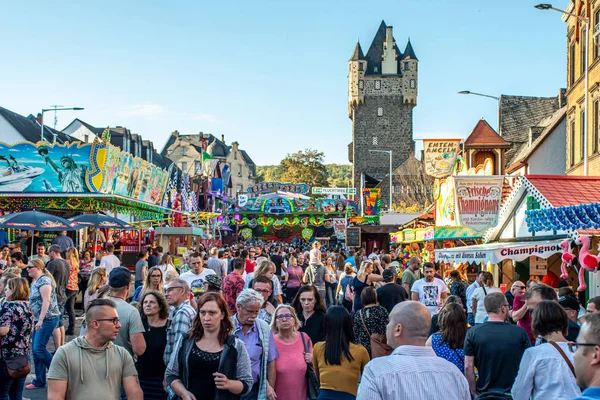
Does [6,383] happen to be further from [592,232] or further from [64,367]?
[592,232]

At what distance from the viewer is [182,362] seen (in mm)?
5375

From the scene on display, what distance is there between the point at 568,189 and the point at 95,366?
1248 centimetres

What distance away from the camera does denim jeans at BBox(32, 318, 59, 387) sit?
9500mm

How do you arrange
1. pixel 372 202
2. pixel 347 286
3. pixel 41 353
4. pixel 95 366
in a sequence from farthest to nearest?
pixel 372 202 → pixel 347 286 → pixel 41 353 → pixel 95 366

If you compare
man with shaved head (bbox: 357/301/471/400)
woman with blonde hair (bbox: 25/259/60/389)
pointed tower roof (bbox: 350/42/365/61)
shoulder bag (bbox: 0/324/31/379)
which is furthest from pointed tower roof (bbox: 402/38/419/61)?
man with shaved head (bbox: 357/301/471/400)

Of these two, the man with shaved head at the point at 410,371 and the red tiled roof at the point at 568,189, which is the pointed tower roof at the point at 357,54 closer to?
the red tiled roof at the point at 568,189

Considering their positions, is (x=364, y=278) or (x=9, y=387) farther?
(x=364, y=278)

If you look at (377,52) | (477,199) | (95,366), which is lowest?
(95,366)

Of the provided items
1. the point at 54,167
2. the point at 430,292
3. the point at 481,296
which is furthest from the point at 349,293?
the point at 54,167

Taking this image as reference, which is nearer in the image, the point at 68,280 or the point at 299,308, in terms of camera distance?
the point at 299,308

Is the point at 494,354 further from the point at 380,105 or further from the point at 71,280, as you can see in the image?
the point at 380,105

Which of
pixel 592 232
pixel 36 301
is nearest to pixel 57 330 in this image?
pixel 36 301

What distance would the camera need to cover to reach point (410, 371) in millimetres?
3736

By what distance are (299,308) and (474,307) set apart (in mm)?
3604
